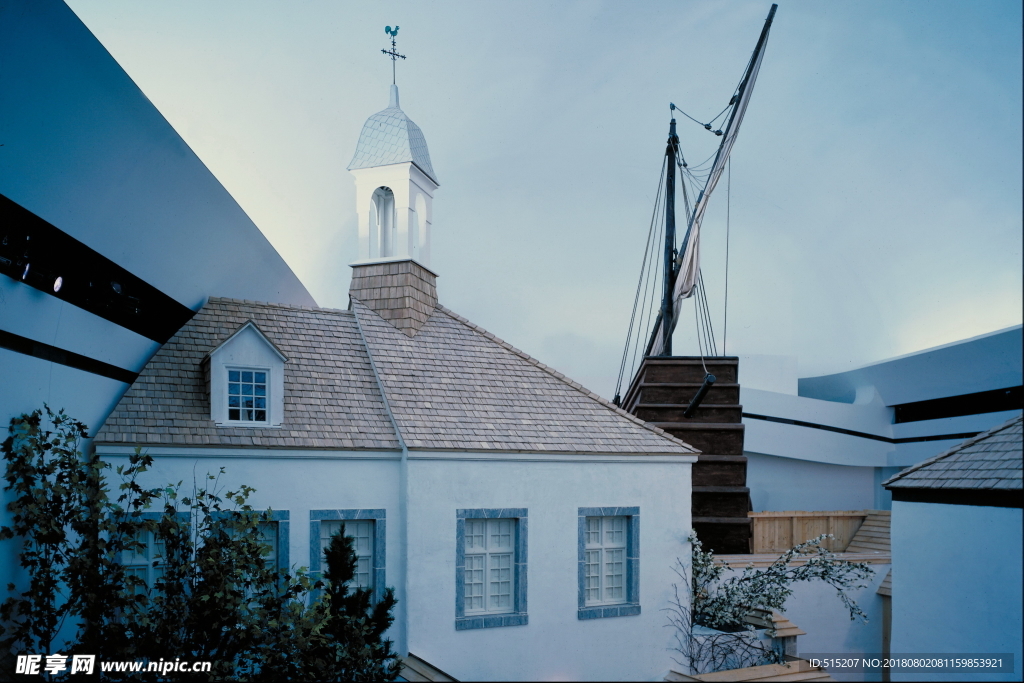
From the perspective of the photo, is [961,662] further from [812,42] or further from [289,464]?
[812,42]

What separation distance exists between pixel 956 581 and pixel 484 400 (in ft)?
20.8

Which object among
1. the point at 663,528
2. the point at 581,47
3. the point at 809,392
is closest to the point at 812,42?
the point at 581,47

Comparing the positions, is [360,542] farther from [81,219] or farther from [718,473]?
[718,473]

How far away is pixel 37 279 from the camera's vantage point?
6.52 metres

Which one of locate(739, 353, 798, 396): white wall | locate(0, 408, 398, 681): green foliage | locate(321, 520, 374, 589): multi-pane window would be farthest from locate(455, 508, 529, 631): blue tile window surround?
locate(739, 353, 798, 396): white wall

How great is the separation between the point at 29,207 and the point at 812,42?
37.3ft

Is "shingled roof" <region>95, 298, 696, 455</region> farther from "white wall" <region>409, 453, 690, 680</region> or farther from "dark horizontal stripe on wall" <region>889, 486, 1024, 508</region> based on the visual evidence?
"dark horizontal stripe on wall" <region>889, 486, 1024, 508</region>

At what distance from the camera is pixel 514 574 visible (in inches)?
396

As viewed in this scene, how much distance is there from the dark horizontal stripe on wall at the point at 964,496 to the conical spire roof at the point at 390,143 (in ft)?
29.5

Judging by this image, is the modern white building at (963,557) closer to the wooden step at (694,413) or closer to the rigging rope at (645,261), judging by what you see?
the wooden step at (694,413)

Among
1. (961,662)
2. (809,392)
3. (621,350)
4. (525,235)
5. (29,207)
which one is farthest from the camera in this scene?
(809,392)

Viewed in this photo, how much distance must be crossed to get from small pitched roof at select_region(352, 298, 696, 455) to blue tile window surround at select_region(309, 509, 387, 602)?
1090mm

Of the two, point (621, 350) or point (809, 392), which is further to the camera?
point (809, 392)

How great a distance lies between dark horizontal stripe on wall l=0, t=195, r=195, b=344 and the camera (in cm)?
607
